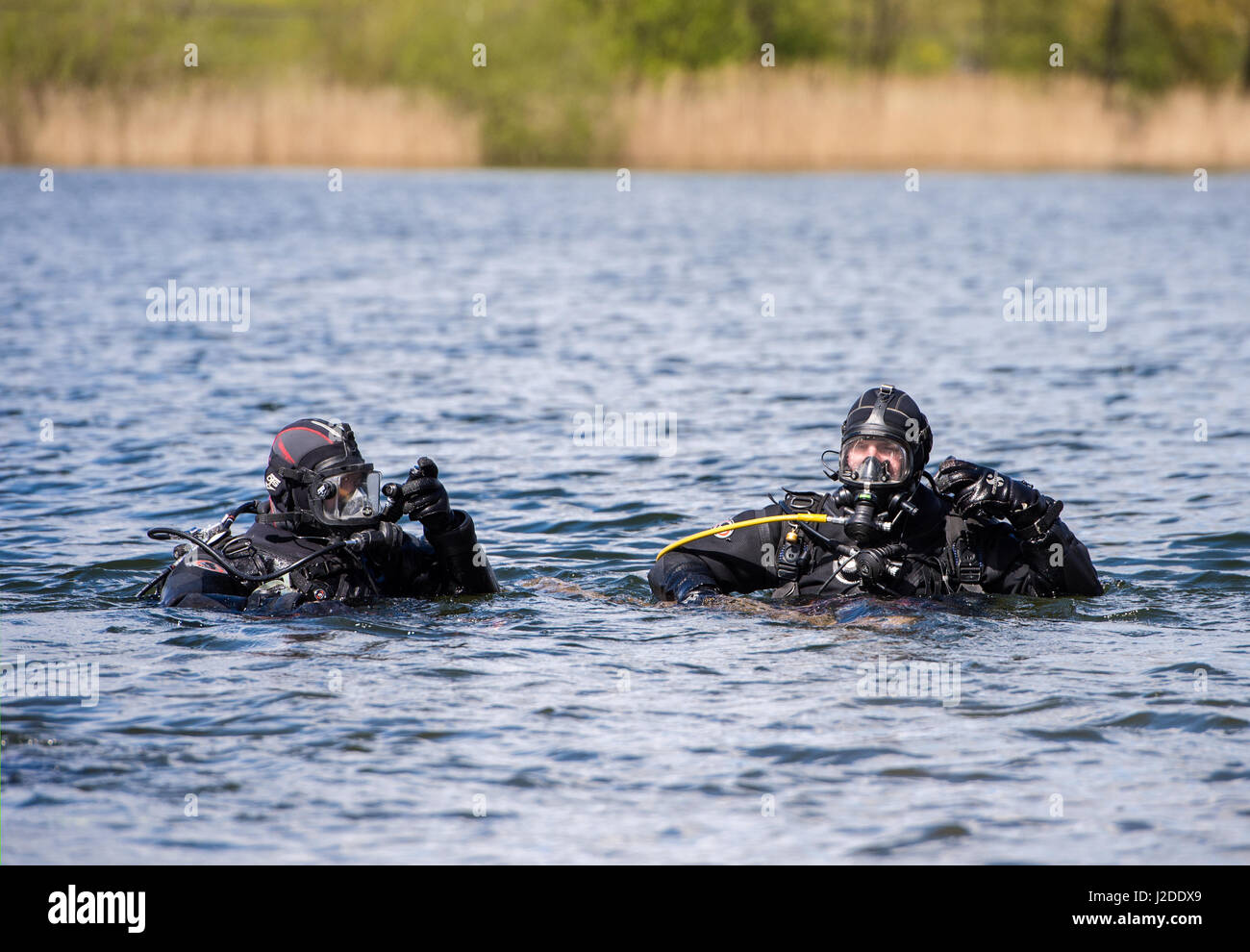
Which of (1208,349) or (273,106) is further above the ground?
(273,106)

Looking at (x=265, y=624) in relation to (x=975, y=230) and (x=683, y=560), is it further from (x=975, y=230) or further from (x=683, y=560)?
(x=975, y=230)

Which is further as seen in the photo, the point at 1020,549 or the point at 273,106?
the point at 273,106

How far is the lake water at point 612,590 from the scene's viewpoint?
17.9 feet

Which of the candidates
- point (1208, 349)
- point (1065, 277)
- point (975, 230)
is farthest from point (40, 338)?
point (975, 230)

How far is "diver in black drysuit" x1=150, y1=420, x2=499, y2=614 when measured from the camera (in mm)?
7410

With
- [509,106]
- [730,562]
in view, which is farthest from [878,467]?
[509,106]

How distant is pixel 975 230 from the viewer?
2852 cm

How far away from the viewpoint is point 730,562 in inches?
315

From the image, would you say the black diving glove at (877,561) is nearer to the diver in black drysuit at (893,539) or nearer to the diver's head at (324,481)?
the diver in black drysuit at (893,539)

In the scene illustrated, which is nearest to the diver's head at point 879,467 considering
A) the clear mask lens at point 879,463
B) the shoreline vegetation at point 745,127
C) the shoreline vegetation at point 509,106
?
the clear mask lens at point 879,463

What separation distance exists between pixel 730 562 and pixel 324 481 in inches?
79.8

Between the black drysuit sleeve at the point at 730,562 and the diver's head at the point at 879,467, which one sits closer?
the diver's head at the point at 879,467

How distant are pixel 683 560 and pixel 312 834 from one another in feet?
10.2

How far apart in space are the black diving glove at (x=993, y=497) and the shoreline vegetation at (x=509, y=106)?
24.0 meters
